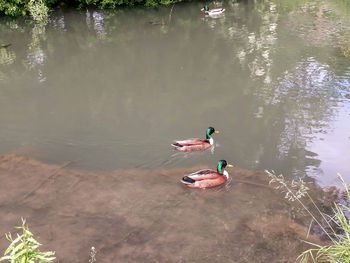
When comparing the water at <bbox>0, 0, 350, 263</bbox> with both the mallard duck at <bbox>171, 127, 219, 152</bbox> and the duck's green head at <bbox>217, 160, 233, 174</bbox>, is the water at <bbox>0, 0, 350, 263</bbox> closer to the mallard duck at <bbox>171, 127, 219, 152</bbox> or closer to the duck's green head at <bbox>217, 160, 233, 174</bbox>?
the mallard duck at <bbox>171, 127, 219, 152</bbox>

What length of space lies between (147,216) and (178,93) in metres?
5.82

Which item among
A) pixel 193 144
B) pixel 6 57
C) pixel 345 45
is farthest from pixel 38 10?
pixel 193 144

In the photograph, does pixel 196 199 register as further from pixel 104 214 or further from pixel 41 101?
pixel 41 101

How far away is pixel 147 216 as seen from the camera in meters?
7.04

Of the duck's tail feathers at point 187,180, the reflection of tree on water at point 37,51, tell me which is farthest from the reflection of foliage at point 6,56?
the duck's tail feathers at point 187,180

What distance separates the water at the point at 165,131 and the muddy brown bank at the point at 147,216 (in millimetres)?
27

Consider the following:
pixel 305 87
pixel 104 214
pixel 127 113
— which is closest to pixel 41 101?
pixel 127 113

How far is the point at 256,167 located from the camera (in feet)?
28.3

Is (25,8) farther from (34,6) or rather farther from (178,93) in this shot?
(178,93)

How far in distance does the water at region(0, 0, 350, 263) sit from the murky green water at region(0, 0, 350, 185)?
0.15ft

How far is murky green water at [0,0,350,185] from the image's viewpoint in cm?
919

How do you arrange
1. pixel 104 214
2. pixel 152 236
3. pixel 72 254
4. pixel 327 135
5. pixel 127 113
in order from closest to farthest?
pixel 72 254 < pixel 152 236 < pixel 104 214 < pixel 327 135 < pixel 127 113

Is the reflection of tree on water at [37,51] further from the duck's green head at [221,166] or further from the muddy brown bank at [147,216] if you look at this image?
the duck's green head at [221,166]

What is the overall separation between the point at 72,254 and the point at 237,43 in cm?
1296
